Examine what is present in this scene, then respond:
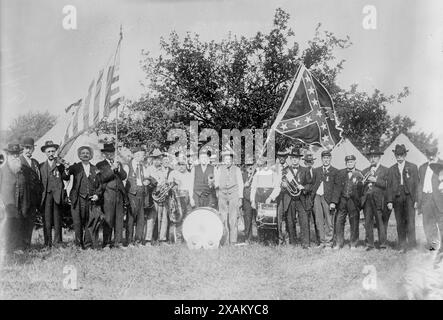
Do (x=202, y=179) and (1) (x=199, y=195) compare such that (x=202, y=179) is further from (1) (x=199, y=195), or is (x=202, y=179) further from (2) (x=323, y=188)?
(2) (x=323, y=188)

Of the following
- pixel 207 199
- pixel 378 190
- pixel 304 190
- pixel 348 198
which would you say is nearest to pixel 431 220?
pixel 378 190

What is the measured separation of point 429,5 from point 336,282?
4.48 m

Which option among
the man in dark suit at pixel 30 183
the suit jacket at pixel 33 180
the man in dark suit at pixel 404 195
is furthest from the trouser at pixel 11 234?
the man in dark suit at pixel 404 195

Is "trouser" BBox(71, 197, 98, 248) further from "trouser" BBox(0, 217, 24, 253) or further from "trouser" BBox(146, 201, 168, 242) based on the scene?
"trouser" BBox(146, 201, 168, 242)

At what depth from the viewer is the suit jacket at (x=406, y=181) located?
25.3ft

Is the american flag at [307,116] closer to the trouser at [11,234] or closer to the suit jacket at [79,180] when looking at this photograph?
the suit jacket at [79,180]

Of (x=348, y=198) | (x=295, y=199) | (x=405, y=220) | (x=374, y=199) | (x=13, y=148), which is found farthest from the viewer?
(x=295, y=199)

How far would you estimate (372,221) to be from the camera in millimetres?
8086

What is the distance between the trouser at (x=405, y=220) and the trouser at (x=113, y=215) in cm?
468

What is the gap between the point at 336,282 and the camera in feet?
22.1

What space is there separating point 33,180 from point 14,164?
19.3 inches

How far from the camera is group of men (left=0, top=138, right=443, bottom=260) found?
25.2 feet
